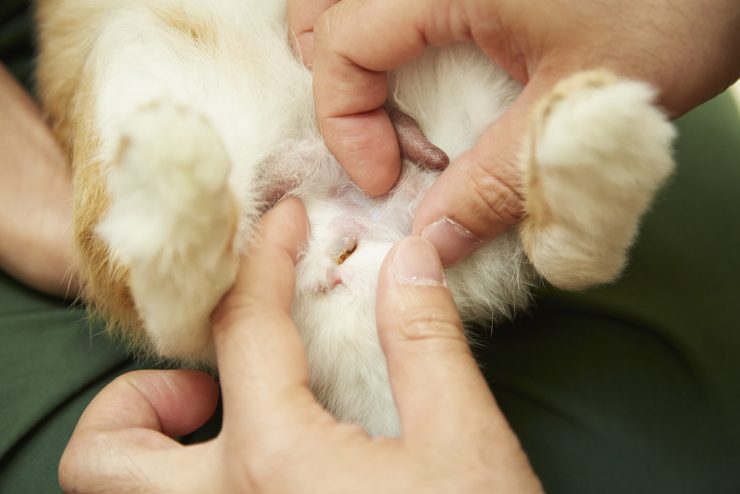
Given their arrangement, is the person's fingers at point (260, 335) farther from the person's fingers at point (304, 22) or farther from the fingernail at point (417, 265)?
the person's fingers at point (304, 22)

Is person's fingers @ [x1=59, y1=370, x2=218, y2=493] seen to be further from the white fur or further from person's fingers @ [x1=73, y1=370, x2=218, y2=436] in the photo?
the white fur

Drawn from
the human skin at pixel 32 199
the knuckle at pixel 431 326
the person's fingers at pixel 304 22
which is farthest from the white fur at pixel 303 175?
the human skin at pixel 32 199

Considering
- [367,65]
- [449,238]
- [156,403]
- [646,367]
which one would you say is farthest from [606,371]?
[156,403]

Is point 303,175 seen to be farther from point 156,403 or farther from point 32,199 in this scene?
point 32,199

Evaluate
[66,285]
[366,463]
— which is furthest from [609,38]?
[66,285]

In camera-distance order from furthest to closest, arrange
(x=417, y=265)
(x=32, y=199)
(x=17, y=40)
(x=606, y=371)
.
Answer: (x=17, y=40)
(x=32, y=199)
(x=606, y=371)
(x=417, y=265)
